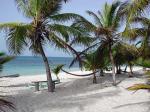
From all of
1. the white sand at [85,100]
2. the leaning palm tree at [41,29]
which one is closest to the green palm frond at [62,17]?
the leaning palm tree at [41,29]

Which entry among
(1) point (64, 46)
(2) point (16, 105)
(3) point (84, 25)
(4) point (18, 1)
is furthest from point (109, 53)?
(2) point (16, 105)

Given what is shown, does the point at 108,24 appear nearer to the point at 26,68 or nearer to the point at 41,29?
the point at 41,29

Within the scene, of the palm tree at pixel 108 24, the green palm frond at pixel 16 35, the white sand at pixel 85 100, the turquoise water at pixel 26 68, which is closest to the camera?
the white sand at pixel 85 100

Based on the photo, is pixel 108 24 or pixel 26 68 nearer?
pixel 108 24

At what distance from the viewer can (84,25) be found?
16.1 meters

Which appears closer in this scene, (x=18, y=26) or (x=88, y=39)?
(x=18, y=26)

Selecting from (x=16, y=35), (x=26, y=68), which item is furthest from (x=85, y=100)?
(x=26, y=68)

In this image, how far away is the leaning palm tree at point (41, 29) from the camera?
46.1ft

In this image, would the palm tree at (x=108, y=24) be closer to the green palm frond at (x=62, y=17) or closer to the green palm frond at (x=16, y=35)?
the green palm frond at (x=62, y=17)

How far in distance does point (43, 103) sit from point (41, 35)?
3.53 m

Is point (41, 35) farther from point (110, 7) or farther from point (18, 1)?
point (110, 7)

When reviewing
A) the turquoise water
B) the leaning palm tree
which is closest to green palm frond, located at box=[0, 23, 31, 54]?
the leaning palm tree

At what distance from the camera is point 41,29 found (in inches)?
575

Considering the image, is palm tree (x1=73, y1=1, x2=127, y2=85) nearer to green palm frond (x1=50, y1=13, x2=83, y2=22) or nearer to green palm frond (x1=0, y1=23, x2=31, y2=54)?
green palm frond (x1=50, y1=13, x2=83, y2=22)
